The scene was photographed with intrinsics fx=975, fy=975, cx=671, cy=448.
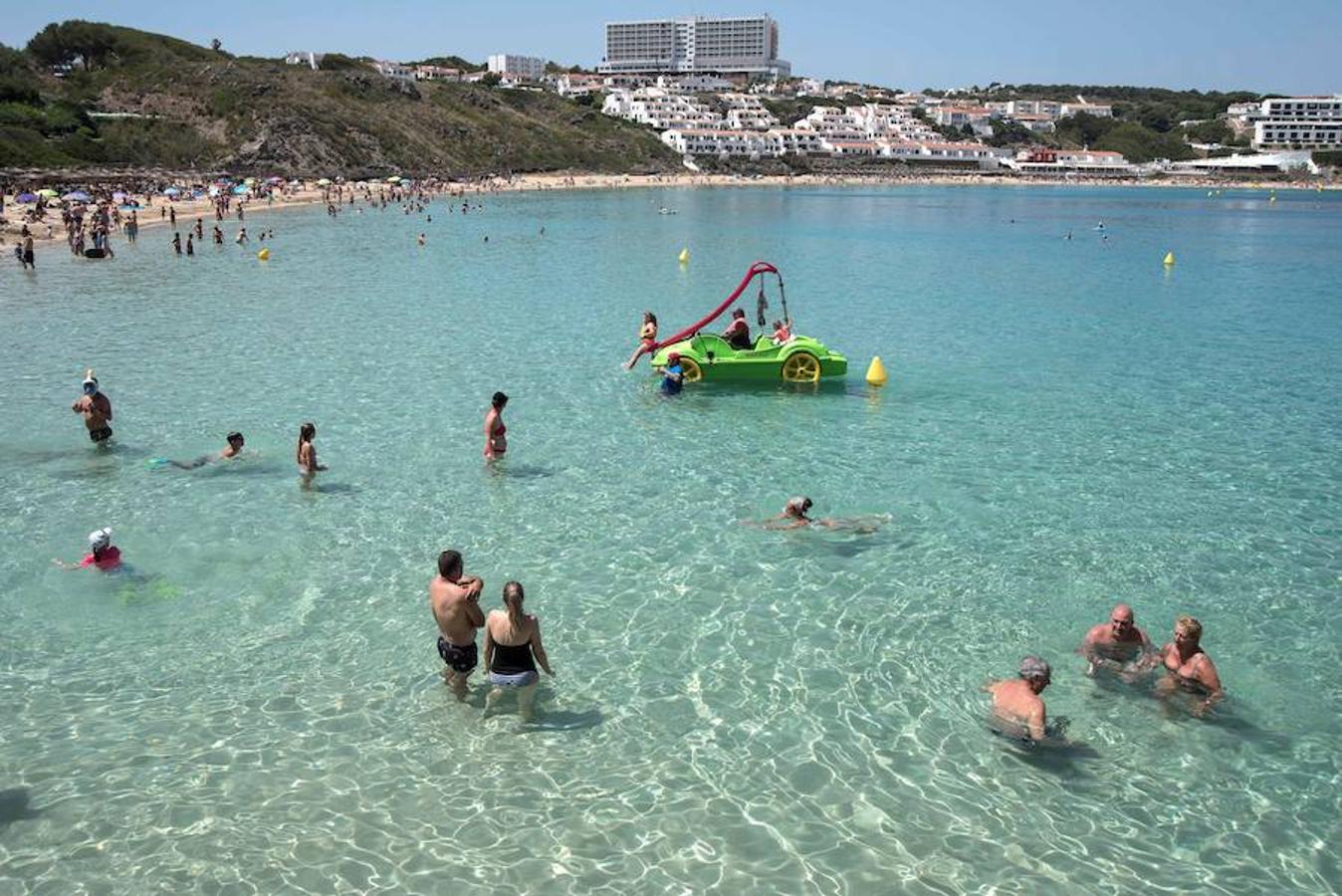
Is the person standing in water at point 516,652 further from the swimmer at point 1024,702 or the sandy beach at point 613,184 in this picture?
the sandy beach at point 613,184

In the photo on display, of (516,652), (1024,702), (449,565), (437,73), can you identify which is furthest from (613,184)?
(1024,702)

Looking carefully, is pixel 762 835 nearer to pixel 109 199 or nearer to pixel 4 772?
pixel 4 772

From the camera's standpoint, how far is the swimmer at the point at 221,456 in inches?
523

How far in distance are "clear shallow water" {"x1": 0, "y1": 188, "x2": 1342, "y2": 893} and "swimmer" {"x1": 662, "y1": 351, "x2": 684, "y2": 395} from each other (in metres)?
0.58

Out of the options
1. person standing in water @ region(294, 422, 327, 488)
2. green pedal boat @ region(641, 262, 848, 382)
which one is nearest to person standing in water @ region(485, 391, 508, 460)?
person standing in water @ region(294, 422, 327, 488)

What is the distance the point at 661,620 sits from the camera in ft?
30.0

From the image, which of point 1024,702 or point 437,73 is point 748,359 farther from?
point 437,73

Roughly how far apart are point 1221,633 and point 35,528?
12.5 metres

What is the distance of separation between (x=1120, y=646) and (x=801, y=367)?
1020 cm

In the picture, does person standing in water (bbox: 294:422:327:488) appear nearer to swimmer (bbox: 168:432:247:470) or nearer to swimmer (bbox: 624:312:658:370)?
swimmer (bbox: 168:432:247:470)

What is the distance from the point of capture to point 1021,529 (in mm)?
11328

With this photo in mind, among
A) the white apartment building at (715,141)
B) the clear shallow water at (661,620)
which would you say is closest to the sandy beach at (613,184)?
the white apartment building at (715,141)

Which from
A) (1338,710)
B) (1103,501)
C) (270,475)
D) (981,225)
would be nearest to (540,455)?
(270,475)

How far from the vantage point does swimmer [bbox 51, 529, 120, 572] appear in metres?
9.77
